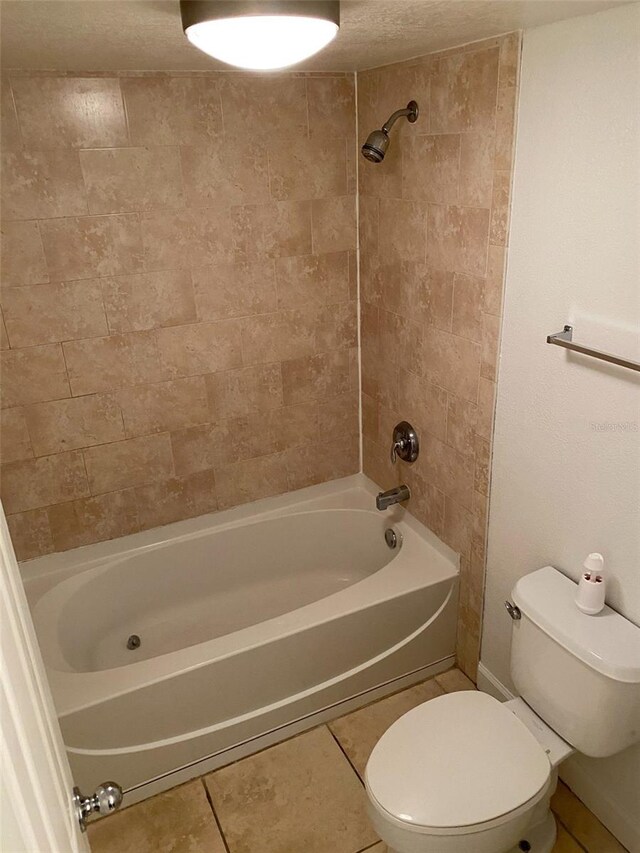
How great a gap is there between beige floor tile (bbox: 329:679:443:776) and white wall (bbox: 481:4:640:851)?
0.55 metres

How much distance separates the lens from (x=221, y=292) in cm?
229

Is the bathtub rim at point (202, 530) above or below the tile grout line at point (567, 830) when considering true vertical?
above

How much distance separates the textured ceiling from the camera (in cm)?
117

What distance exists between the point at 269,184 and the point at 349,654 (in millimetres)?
1658

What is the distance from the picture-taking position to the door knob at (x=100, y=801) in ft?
3.26

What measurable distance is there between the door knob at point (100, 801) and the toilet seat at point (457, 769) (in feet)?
2.43

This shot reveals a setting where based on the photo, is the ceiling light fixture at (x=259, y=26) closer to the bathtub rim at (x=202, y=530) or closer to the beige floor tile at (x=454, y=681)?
the bathtub rim at (x=202, y=530)

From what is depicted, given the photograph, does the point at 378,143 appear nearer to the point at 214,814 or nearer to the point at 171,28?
the point at 171,28

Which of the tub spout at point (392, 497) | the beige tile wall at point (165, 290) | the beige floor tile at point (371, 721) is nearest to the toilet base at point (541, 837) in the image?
the beige floor tile at point (371, 721)

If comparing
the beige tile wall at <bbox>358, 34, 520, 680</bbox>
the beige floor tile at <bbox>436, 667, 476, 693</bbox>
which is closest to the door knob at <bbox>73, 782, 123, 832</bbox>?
the beige tile wall at <bbox>358, 34, 520, 680</bbox>

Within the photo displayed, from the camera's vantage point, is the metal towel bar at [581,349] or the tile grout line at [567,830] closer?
the metal towel bar at [581,349]

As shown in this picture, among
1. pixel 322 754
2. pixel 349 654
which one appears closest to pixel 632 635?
pixel 349 654

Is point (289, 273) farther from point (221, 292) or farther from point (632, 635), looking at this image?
point (632, 635)

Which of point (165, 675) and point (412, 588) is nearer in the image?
point (165, 675)
